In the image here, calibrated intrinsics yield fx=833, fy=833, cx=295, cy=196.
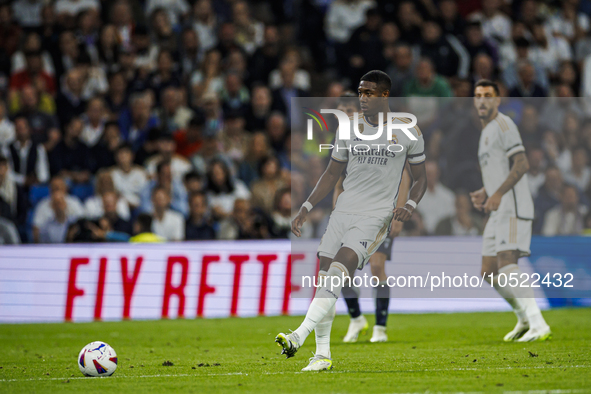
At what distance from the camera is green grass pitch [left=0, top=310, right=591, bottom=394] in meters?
6.56

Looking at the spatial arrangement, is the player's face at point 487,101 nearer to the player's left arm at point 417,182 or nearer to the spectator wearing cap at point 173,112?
the player's left arm at point 417,182

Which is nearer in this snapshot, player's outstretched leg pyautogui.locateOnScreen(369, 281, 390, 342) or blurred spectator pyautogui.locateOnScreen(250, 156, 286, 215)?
player's outstretched leg pyautogui.locateOnScreen(369, 281, 390, 342)

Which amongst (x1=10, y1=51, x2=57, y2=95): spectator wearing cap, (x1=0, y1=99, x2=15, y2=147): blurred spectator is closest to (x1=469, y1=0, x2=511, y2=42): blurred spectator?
(x1=10, y1=51, x2=57, y2=95): spectator wearing cap

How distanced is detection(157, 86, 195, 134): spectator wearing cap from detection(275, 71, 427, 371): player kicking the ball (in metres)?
8.47

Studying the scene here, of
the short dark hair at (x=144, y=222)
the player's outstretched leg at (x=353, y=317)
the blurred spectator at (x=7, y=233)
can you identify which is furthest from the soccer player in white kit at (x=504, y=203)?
the blurred spectator at (x=7, y=233)

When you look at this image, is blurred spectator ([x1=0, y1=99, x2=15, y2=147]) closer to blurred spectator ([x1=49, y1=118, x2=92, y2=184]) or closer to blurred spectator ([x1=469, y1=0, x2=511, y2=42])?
blurred spectator ([x1=49, y1=118, x2=92, y2=184])

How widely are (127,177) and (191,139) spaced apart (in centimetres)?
151

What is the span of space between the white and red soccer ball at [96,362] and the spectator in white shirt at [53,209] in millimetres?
7042

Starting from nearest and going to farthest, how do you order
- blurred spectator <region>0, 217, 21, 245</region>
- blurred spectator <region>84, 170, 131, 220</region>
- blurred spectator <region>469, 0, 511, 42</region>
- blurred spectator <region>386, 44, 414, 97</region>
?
blurred spectator <region>0, 217, 21, 245</region>, blurred spectator <region>84, 170, 131, 220</region>, blurred spectator <region>386, 44, 414, 97</region>, blurred spectator <region>469, 0, 511, 42</region>

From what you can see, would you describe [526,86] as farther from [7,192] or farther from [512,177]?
[7,192]

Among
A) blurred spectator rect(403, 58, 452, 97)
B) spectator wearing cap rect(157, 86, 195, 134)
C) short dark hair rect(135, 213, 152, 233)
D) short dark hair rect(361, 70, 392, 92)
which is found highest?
blurred spectator rect(403, 58, 452, 97)

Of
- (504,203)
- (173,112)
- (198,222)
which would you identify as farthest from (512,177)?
(173,112)

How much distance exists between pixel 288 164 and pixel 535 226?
5027 millimetres

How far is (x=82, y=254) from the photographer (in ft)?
43.7
